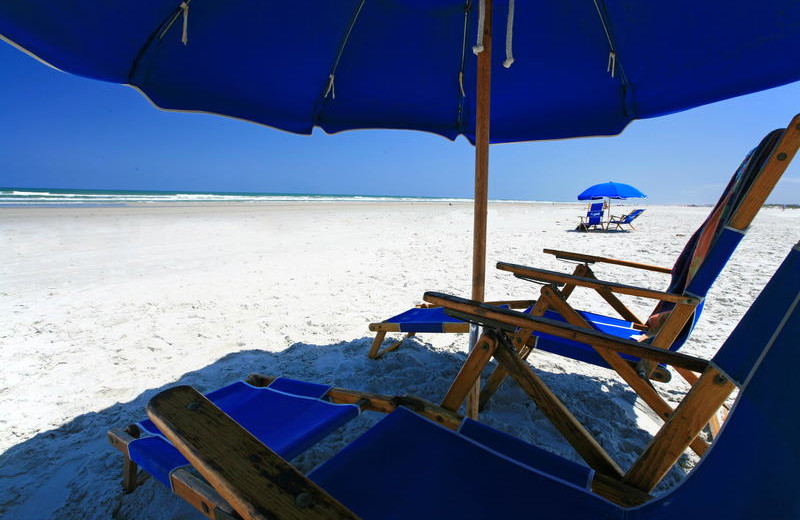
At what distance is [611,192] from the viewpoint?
12.9 metres

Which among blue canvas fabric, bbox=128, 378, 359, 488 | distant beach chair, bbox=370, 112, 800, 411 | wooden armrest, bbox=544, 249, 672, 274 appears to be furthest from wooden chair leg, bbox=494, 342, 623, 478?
wooden armrest, bbox=544, 249, 672, 274

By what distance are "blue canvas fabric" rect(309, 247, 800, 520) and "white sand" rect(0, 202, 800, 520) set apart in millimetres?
777

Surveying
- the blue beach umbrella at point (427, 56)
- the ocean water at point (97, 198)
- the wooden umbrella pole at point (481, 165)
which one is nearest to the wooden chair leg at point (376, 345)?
the wooden umbrella pole at point (481, 165)

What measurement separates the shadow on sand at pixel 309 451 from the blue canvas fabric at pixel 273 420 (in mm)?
375

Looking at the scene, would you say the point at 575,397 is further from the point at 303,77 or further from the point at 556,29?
the point at 303,77

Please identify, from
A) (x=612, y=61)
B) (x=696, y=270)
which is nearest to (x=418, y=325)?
(x=696, y=270)

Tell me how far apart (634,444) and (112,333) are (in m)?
3.82

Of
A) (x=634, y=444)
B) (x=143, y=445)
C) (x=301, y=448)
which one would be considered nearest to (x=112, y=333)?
(x=143, y=445)

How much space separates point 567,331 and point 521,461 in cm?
42

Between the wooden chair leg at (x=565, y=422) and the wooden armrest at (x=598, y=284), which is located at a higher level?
the wooden armrest at (x=598, y=284)

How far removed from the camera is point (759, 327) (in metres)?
0.82

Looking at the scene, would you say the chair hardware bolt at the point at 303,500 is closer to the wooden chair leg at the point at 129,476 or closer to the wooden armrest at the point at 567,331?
the wooden armrest at the point at 567,331

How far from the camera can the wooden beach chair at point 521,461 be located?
68cm

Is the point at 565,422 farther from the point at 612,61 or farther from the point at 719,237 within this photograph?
the point at 612,61
